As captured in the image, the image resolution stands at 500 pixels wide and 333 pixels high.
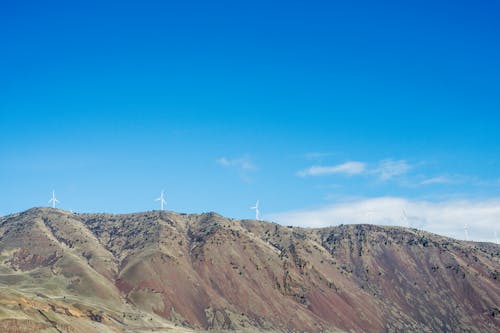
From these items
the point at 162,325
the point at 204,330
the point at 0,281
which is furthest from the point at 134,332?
the point at 0,281

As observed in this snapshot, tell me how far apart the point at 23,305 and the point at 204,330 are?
9712 centimetres

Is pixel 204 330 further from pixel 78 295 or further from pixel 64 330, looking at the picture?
pixel 64 330

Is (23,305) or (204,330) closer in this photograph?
(23,305)

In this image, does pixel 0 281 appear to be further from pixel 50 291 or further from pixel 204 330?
pixel 204 330

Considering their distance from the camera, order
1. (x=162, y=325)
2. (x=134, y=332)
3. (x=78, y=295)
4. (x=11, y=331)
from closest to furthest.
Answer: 1. (x=11, y=331)
2. (x=134, y=332)
3. (x=162, y=325)
4. (x=78, y=295)

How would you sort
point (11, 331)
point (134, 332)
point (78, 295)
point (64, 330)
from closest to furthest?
point (11, 331) → point (64, 330) → point (134, 332) → point (78, 295)

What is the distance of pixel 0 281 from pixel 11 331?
117 meters

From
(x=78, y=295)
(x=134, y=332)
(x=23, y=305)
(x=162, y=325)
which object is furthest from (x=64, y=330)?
(x=78, y=295)

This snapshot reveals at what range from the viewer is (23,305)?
114688 mm

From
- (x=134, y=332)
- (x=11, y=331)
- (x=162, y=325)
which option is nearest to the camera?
(x=11, y=331)

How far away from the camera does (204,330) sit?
199375mm

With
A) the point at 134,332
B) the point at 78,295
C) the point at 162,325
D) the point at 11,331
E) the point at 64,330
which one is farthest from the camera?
the point at 78,295

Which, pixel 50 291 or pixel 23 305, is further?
pixel 50 291

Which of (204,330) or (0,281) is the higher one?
(0,281)
